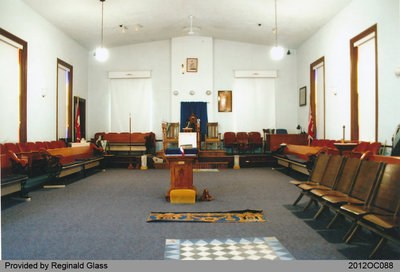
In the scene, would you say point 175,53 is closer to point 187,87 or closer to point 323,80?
point 187,87

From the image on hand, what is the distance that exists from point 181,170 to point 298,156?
4743mm

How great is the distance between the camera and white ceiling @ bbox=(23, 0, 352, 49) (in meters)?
7.61

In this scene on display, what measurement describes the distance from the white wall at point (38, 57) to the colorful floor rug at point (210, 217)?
17.5ft

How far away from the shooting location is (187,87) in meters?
11.5

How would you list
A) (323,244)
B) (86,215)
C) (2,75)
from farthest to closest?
(2,75)
(86,215)
(323,244)

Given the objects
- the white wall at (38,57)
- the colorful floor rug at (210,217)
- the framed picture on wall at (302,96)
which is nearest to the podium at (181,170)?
the colorful floor rug at (210,217)

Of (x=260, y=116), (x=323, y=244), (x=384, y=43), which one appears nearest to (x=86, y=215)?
(x=323, y=244)

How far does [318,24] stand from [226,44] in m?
4.05

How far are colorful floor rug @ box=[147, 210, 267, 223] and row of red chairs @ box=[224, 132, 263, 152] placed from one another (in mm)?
6489

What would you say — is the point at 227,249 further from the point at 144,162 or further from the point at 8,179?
the point at 144,162

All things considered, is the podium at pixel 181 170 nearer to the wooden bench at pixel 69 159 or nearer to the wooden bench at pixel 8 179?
the wooden bench at pixel 8 179

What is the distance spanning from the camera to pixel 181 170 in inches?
190

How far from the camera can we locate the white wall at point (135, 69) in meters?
11.7

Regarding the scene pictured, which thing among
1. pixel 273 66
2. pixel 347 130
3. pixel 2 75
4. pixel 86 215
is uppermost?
pixel 273 66
